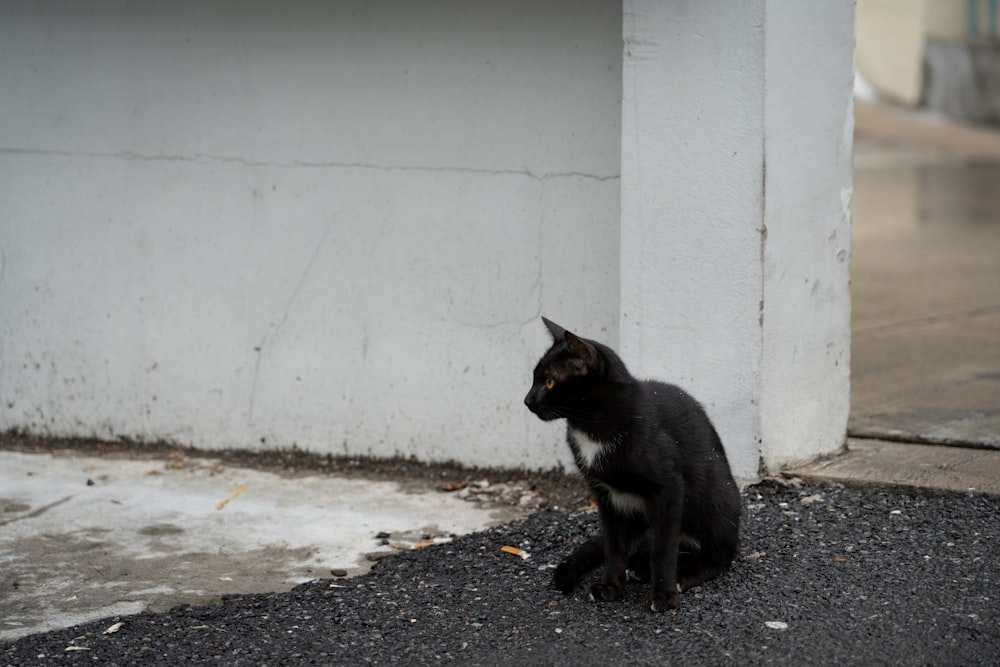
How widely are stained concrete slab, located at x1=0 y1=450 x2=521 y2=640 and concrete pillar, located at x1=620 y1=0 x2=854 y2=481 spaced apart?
992mm

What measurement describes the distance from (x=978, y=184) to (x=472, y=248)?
34.6 feet

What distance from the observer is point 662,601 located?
3.90m

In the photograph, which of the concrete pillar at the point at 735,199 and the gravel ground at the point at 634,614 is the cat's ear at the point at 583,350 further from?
the concrete pillar at the point at 735,199

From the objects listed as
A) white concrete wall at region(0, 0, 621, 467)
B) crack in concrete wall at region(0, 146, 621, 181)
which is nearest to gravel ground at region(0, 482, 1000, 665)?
white concrete wall at region(0, 0, 621, 467)

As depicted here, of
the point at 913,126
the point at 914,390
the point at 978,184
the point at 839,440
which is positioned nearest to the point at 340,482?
the point at 839,440

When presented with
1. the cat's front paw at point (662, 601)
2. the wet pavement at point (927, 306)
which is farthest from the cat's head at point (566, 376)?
the wet pavement at point (927, 306)

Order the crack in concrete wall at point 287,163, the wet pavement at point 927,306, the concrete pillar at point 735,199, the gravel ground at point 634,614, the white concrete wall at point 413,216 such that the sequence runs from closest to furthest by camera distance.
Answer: the gravel ground at point 634,614 < the concrete pillar at point 735,199 < the white concrete wall at point 413,216 < the crack in concrete wall at point 287,163 < the wet pavement at point 927,306

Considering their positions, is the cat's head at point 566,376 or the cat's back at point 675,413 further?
the cat's back at point 675,413

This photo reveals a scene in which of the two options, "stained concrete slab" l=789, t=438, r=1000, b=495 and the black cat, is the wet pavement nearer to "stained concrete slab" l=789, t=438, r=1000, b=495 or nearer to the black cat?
"stained concrete slab" l=789, t=438, r=1000, b=495

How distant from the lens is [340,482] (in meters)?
5.53

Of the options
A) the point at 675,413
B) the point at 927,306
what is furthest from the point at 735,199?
the point at 927,306

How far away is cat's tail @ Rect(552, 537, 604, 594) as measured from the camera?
13.6 ft

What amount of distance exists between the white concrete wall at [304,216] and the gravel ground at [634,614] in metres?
1.22

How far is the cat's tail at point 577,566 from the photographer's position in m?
4.14
